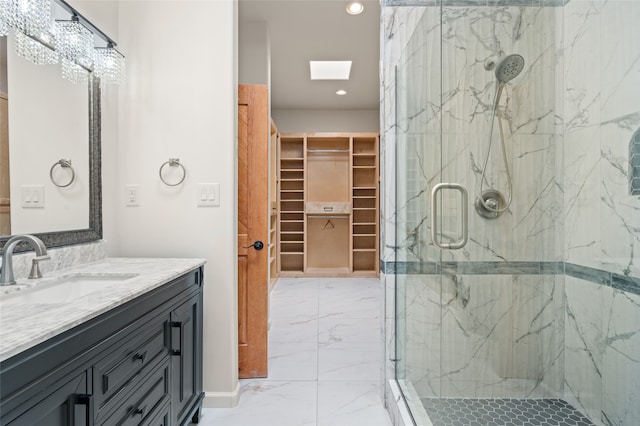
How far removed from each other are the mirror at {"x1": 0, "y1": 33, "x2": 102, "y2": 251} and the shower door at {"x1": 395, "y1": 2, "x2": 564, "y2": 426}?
1.72 metres

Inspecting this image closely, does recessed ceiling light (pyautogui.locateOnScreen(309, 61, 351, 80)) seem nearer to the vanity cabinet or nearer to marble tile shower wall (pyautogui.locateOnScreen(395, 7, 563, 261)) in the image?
marble tile shower wall (pyautogui.locateOnScreen(395, 7, 563, 261))

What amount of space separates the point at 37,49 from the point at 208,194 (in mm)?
961

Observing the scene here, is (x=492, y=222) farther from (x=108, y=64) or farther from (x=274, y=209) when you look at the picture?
(x=274, y=209)

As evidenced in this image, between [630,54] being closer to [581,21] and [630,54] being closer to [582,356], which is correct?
[581,21]

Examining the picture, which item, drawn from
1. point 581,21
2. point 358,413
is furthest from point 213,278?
point 581,21

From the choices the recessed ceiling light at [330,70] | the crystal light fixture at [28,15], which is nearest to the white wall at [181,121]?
the crystal light fixture at [28,15]

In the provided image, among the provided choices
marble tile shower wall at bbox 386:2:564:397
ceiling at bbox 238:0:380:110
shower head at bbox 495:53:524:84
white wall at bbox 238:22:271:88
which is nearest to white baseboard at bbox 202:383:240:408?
marble tile shower wall at bbox 386:2:564:397

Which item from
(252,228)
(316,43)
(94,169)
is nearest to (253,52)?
(316,43)

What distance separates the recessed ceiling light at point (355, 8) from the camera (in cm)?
296

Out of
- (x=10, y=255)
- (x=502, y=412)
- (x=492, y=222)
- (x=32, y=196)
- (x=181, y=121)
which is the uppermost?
(x=181, y=121)

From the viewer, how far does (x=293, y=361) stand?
263 cm

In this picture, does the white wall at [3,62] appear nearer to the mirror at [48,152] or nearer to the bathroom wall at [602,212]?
the mirror at [48,152]

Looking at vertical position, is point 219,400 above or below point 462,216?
below

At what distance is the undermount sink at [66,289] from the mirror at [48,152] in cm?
22
